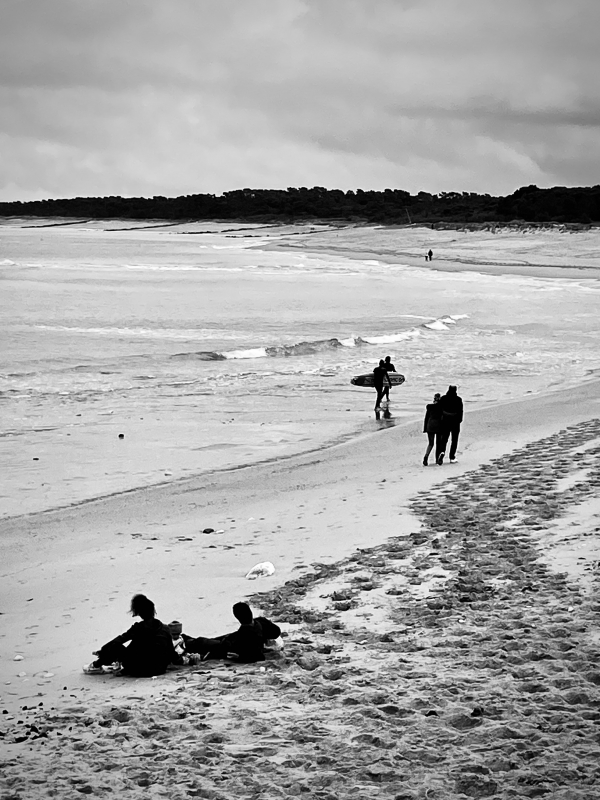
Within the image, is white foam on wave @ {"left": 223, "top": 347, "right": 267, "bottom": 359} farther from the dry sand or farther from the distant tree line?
the distant tree line

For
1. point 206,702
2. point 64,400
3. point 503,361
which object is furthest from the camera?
point 503,361

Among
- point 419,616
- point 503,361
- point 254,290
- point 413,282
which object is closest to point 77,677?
point 419,616

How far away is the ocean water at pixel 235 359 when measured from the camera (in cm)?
1652

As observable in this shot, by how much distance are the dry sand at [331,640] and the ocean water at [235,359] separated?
3180mm

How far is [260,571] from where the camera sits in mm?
9141

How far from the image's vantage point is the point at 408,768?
5.12 meters

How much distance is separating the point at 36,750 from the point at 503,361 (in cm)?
2387

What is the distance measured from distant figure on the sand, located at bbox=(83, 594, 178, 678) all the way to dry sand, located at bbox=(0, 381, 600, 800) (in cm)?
12

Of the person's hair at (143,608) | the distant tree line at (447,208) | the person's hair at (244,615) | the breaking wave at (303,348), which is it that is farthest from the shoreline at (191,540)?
the distant tree line at (447,208)

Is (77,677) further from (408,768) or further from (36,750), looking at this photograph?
(408,768)

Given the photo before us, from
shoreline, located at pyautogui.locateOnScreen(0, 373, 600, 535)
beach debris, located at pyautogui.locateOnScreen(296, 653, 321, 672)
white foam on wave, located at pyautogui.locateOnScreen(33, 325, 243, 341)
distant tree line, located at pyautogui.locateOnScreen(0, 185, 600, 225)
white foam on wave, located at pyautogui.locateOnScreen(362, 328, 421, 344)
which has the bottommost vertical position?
shoreline, located at pyautogui.locateOnScreen(0, 373, 600, 535)

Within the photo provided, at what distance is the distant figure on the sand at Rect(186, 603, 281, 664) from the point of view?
6.87 meters

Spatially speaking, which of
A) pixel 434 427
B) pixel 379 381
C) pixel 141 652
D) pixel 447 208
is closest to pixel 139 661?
pixel 141 652

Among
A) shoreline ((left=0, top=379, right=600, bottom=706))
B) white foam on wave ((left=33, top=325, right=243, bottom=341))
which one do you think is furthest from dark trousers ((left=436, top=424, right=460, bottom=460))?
white foam on wave ((left=33, top=325, right=243, bottom=341))
